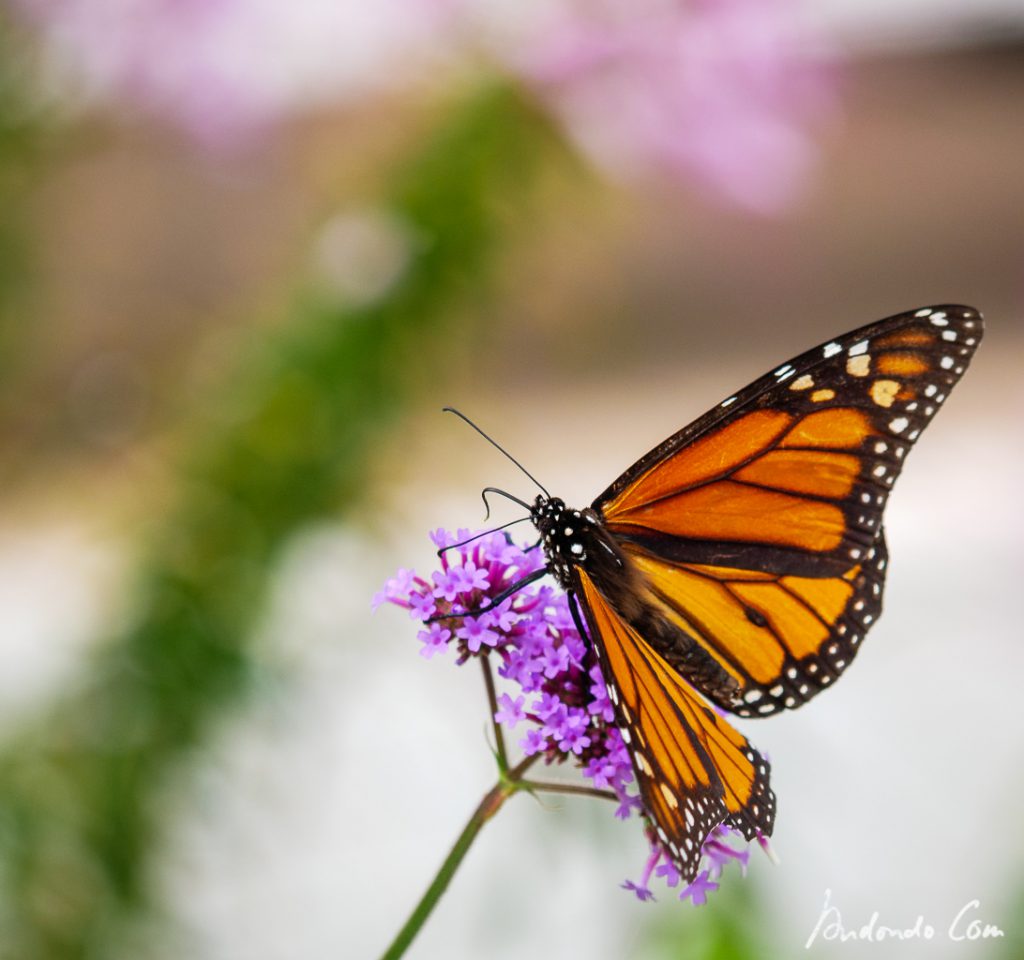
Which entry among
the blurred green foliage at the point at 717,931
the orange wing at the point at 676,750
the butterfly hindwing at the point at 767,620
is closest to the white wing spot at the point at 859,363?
the butterfly hindwing at the point at 767,620

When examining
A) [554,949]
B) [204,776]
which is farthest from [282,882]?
[204,776]

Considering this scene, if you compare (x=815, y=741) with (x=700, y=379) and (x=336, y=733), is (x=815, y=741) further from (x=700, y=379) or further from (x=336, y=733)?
(x=700, y=379)

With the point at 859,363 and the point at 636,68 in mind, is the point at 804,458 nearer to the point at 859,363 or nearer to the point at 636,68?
the point at 859,363

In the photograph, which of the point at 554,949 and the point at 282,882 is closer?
the point at 554,949

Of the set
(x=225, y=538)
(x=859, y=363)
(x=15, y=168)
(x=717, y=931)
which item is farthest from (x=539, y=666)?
(x=15, y=168)

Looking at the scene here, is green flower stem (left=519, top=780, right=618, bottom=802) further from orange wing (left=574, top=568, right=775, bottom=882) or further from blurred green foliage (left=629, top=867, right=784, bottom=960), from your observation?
blurred green foliage (left=629, top=867, right=784, bottom=960)

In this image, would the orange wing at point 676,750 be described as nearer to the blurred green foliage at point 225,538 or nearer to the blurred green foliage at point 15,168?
the blurred green foliage at point 225,538
